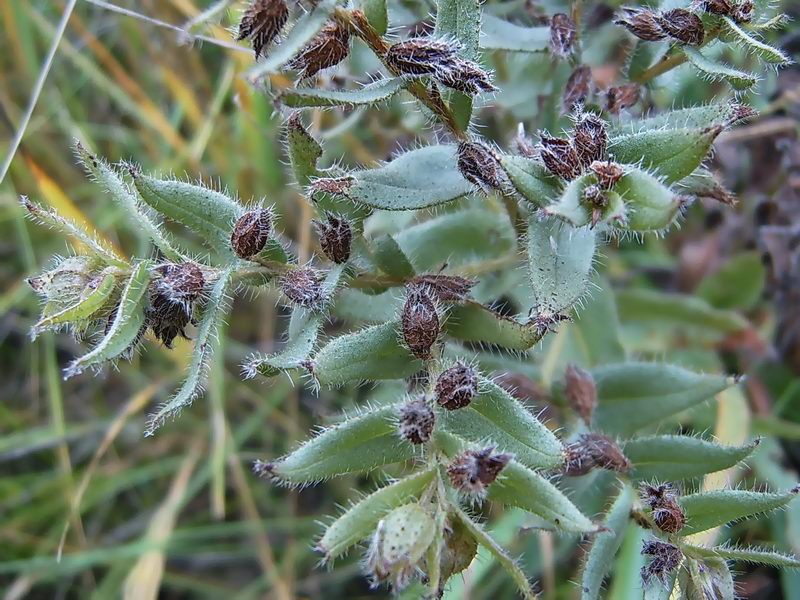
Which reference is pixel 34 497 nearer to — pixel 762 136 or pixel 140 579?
pixel 140 579

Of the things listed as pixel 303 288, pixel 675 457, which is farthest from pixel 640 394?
pixel 303 288

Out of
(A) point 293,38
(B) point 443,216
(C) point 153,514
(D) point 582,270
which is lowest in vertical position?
(C) point 153,514

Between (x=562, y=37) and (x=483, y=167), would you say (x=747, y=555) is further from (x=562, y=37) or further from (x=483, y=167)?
(x=562, y=37)

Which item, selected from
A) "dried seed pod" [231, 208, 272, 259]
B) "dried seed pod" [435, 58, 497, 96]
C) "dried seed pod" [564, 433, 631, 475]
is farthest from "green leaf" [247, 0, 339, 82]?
"dried seed pod" [564, 433, 631, 475]

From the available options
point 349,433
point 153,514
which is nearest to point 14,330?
point 153,514

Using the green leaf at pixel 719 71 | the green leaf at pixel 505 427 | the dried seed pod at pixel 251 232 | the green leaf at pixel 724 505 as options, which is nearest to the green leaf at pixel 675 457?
the green leaf at pixel 724 505

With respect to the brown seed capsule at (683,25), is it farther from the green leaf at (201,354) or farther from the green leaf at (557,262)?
the green leaf at (201,354)
